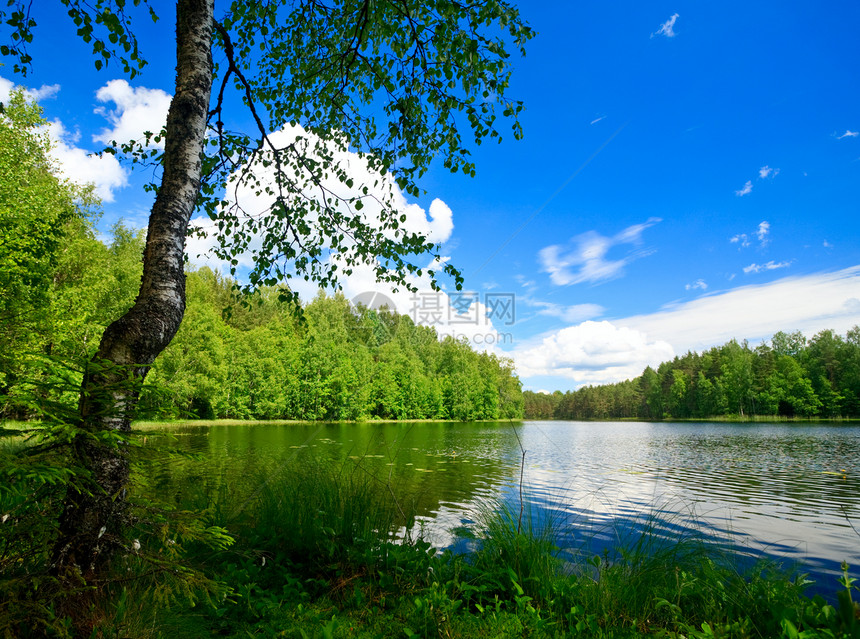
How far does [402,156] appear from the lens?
5707mm

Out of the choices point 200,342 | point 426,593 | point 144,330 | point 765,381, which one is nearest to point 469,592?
point 426,593

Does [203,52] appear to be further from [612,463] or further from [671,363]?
[671,363]

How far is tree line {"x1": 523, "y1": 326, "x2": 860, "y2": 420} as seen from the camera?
7156 centimetres

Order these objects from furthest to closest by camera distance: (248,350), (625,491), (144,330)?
1. (248,350)
2. (625,491)
3. (144,330)

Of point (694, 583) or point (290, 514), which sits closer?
point (694, 583)

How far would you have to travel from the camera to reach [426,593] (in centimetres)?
347

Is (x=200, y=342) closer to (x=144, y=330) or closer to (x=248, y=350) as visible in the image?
(x=248, y=350)

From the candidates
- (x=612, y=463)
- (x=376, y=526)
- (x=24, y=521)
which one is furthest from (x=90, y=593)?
(x=612, y=463)

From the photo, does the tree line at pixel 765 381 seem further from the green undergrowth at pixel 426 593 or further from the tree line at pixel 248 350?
the green undergrowth at pixel 426 593

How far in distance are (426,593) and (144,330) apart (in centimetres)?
296

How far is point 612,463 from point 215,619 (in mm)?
17684

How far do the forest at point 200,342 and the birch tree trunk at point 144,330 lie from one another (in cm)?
16

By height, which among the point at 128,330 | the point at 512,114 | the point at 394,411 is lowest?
the point at 394,411

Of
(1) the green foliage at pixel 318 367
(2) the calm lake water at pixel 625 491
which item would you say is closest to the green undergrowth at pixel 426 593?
(2) the calm lake water at pixel 625 491
